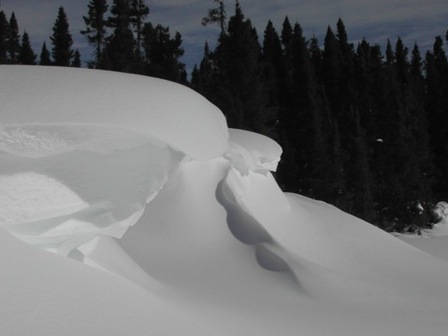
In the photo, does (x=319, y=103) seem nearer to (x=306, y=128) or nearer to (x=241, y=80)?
(x=306, y=128)

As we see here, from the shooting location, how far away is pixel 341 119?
34.3 meters

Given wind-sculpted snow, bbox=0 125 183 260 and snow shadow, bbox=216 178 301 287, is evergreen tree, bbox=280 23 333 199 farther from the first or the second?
wind-sculpted snow, bbox=0 125 183 260

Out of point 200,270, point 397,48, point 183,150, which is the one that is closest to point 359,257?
point 200,270

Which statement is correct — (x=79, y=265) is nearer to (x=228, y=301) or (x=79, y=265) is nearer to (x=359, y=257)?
(x=228, y=301)

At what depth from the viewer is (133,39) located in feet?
99.2

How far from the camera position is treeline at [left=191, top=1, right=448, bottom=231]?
23.1m

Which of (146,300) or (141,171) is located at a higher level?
(141,171)

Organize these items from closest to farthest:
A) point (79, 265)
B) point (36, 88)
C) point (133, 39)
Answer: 1. point (79, 265)
2. point (36, 88)
3. point (133, 39)

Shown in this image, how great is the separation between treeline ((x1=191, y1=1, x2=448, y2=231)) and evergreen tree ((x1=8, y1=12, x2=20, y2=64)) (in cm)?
1382

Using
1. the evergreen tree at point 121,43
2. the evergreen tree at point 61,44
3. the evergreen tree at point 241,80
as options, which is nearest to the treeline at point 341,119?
the evergreen tree at point 241,80

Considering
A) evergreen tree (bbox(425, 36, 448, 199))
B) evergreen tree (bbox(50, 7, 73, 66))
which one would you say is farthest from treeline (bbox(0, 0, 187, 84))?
evergreen tree (bbox(425, 36, 448, 199))

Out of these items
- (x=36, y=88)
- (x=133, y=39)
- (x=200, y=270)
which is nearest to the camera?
(x=36, y=88)

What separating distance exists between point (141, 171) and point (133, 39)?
1091 inches

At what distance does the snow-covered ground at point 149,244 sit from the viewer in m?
2.80
